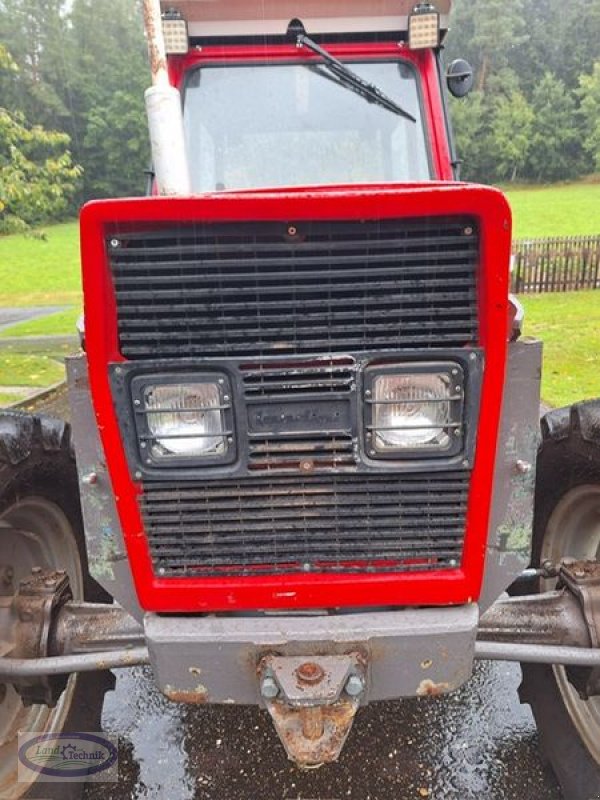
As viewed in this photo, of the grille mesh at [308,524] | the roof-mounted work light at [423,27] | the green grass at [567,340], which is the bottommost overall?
the green grass at [567,340]

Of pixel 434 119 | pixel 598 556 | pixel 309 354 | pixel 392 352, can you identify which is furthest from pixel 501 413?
pixel 434 119

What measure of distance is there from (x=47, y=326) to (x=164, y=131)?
554 inches

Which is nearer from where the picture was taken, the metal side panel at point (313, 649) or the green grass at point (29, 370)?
the metal side panel at point (313, 649)

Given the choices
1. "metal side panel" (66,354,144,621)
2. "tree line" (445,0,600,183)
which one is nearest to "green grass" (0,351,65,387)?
"metal side panel" (66,354,144,621)

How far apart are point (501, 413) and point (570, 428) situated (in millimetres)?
700

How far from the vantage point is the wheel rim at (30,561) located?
2529 millimetres

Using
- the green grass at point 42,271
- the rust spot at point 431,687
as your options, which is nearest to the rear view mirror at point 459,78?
the rust spot at point 431,687

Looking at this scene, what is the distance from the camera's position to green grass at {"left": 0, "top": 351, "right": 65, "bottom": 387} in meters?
9.10

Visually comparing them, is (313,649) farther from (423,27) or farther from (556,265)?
(556,265)

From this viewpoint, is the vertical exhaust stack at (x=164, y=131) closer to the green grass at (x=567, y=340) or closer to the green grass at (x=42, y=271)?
the green grass at (x=567, y=340)

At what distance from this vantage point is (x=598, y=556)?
9.00ft

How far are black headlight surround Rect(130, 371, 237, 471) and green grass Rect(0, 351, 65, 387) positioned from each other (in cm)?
771

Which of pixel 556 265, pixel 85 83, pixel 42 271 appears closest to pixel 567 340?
pixel 556 265

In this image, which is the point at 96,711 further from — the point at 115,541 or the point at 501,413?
the point at 501,413
